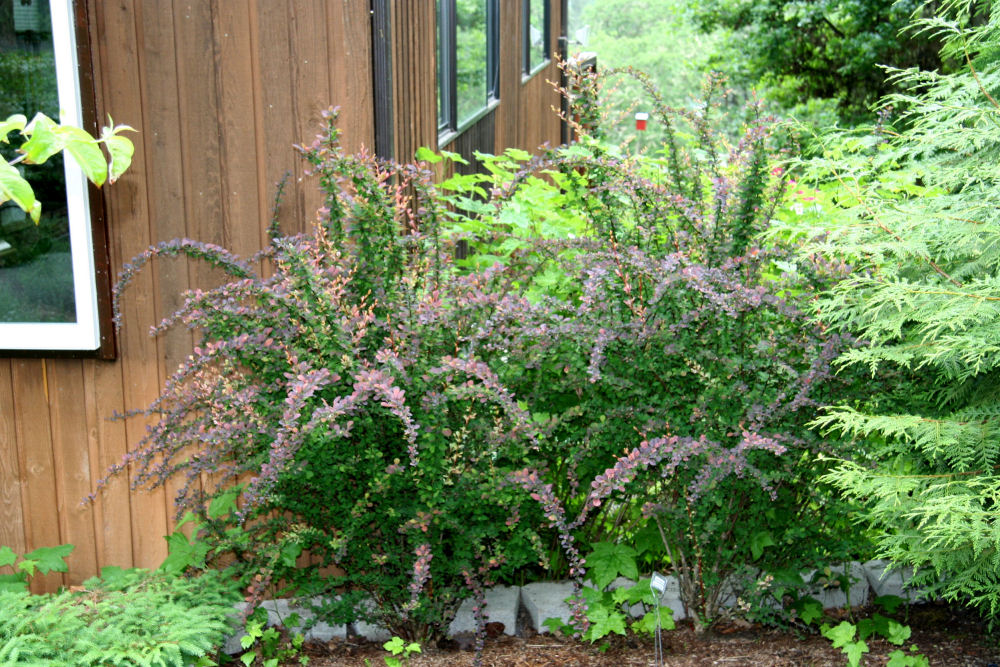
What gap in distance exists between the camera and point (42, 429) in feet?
12.3

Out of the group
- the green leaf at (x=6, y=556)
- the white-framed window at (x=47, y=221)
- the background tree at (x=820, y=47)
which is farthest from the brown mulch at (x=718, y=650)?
the background tree at (x=820, y=47)

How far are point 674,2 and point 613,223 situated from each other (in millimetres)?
14339

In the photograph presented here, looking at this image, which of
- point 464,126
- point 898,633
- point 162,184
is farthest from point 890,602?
point 464,126

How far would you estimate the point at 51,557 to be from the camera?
3.50 meters

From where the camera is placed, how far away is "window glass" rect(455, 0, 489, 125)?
593 cm

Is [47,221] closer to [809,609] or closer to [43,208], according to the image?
[43,208]

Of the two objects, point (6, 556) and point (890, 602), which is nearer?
point (890, 602)

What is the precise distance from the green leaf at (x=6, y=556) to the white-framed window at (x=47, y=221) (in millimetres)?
734

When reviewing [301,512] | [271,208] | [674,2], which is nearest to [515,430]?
[301,512]

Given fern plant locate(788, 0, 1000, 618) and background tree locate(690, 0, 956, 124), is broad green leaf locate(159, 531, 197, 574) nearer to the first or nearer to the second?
fern plant locate(788, 0, 1000, 618)

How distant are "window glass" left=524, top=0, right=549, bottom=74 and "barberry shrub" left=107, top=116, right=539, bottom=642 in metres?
6.37

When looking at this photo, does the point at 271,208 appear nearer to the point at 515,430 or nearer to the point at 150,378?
the point at 150,378

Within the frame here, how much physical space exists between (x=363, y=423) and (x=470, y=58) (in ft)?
13.1

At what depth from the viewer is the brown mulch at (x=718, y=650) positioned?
304 cm
